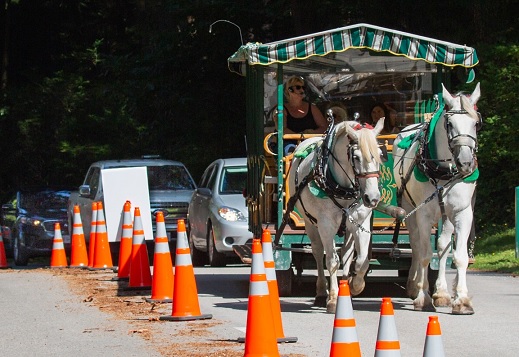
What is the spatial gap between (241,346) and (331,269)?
8.83ft

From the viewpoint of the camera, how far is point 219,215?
20.9 m

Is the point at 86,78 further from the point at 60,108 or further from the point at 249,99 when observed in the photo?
the point at 249,99

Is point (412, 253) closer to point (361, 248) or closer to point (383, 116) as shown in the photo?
point (361, 248)

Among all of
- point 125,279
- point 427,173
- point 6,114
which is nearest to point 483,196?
point 125,279

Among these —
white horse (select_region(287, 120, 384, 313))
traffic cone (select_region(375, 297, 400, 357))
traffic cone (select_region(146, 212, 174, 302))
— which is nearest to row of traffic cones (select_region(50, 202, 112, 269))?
traffic cone (select_region(146, 212, 174, 302))

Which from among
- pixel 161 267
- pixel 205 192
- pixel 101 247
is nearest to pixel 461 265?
pixel 161 267

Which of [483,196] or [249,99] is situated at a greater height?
[249,99]

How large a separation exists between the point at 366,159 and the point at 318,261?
1.92 m

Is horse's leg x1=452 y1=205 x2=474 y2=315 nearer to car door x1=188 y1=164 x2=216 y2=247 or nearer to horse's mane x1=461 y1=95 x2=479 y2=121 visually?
horse's mane x1=461 y1=95 x2=479 y2=121

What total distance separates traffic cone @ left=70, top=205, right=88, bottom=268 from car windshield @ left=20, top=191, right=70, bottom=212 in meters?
5.72

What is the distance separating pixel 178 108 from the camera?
32938 millimetres

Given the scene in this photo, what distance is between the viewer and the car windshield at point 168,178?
25141mm

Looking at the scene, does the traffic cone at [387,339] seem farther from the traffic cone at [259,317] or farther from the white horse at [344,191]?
the white horse at [344,191]

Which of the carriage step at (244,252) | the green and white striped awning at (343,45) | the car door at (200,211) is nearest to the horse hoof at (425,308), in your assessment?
the carriage step at (244,252)
